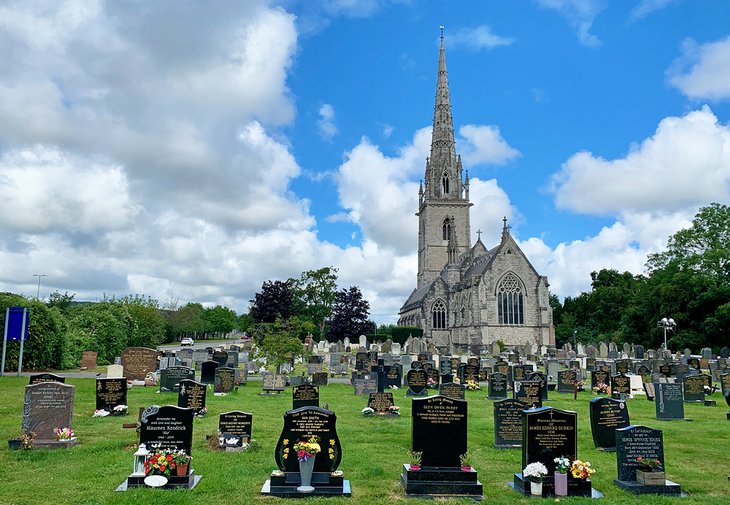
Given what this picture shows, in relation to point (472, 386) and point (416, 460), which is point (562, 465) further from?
point (472, 386)

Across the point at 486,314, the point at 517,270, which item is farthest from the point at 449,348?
the point at 517,270

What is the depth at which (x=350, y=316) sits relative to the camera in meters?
67.1

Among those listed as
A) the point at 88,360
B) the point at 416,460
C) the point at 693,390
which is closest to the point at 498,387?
the point at 693,390

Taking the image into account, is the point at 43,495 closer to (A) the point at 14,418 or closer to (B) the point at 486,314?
(A) the point at 14,418

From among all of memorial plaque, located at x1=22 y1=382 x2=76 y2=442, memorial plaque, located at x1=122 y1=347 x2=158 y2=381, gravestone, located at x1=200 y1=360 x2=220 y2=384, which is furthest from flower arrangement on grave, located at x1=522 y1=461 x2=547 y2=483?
memorial plaque, located at x1=122 y1=347 x2=158 y2=381

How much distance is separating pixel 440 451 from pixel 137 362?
1651 cm

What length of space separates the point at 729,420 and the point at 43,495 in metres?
16.4

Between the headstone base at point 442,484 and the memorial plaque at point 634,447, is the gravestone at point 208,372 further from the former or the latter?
the memorial plaque at point 634,447

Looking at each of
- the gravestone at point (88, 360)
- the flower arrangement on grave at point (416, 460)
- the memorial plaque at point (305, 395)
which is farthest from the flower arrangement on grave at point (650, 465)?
the gravestone at point (88, 360)

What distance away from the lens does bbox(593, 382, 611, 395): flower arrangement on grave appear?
20203 mm

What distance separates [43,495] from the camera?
305 inches

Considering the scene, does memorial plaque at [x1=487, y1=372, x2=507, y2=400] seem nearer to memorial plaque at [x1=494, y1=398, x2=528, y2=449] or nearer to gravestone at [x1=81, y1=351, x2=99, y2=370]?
memorial plaque at [x1=494, y1=398, x2=528, y2=449]

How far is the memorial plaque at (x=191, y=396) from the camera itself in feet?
45.5

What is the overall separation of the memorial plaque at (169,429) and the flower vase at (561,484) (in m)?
5.61
